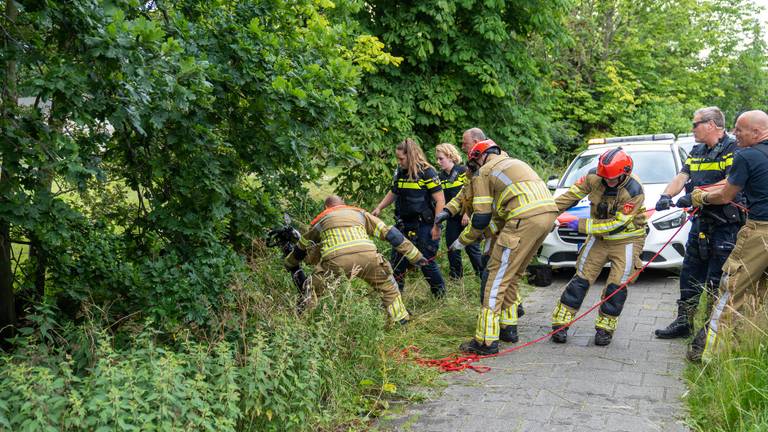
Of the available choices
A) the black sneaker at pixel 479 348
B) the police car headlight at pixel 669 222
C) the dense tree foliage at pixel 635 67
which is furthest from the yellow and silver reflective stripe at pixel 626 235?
the dense tree foliage at pixel 635 67

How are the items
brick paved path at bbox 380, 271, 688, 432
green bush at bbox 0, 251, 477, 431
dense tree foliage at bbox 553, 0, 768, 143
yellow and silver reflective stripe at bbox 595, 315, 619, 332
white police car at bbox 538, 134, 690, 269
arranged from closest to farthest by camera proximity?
1. green bush at bbox 0, 251, 477, 431
2. brick paved path at bbox 380, 271, 688, 432
3. yellow and silver reflective stripe at bbox 595, 315, 619, 332
4. white police car at bbox 538, 134, 690, 269
5. dense tree foliage at bbox 553, 0, 768, 143

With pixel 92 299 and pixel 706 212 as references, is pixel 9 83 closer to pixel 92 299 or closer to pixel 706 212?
pixel 92 299

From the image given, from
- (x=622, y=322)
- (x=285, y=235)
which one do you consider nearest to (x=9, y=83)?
(x=285, y=235)

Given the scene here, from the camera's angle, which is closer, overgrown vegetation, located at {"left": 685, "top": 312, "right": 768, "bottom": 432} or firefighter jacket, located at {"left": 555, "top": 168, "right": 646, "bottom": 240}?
overgrown vegetation, located at {"left": 685, "top": 312, "right": 768, "bottom": 432}

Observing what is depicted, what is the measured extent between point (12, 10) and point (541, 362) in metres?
4.71

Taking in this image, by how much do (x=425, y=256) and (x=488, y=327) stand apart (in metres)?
1.85

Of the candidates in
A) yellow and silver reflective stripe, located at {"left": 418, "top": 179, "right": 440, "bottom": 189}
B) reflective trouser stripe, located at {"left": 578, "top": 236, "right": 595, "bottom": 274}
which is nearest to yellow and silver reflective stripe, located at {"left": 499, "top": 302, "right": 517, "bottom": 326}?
reflective trouser stripe, located at {"left": 578, "top": 236, "right": 595, "bottom": 274}

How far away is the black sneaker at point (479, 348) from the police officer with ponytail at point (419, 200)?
55.5 inches

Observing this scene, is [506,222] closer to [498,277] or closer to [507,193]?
[507,193]

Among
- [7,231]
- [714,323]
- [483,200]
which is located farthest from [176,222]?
[714,323]

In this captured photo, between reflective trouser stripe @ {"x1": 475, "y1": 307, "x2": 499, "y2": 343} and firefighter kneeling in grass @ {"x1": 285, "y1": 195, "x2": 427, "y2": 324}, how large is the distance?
76cm

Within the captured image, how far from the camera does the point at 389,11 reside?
10.5 meters

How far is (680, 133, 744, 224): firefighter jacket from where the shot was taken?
6337 millimetres

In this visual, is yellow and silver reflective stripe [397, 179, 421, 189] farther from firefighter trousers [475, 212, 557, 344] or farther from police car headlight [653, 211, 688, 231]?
police car headlight [653, 211, 688, 231]
